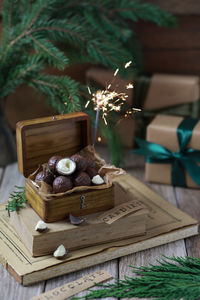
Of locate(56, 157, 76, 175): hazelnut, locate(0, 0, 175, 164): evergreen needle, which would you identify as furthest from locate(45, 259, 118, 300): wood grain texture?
locate(0, 0, 175, 164): evergreen needle

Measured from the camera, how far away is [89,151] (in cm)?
103

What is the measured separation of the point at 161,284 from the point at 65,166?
1.03 ft

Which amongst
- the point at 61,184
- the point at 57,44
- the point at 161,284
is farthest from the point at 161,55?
the point at 161,284

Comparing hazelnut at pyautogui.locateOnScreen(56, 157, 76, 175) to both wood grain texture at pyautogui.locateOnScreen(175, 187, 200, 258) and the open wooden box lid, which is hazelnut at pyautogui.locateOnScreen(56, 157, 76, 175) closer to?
the open wooden box lid

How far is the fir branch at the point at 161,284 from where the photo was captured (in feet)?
2.70

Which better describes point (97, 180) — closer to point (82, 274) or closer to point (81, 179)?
point (81, 179)

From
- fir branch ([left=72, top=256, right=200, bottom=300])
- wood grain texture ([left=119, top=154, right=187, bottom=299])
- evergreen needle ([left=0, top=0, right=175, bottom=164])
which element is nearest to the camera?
fir branch ([left=72, top=256, right=200, bottom=300])

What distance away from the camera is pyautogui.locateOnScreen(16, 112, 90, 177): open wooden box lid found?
945 millimetres

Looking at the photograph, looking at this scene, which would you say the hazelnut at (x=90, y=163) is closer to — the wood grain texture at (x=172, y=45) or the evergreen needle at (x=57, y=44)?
the evergreen needle at (x=57, y=44)

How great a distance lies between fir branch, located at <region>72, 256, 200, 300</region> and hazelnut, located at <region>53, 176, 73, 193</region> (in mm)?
211

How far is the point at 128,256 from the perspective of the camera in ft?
3.16

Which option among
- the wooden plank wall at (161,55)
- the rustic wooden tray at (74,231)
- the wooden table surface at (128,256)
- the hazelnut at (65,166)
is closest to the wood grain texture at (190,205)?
the wooden table surface at (128,256)

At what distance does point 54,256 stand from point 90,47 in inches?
24.7

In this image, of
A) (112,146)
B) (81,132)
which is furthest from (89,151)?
(112,146)
